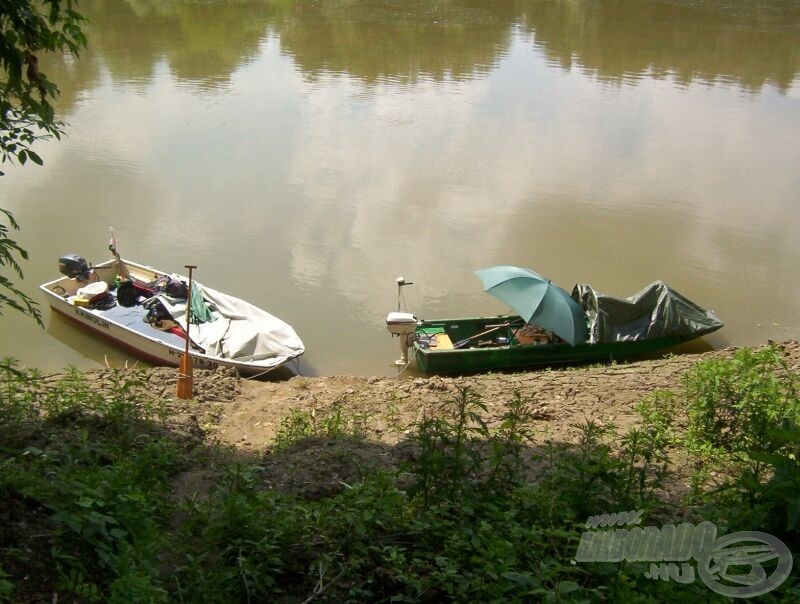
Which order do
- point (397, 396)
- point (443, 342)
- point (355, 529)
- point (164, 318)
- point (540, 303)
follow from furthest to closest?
1. point (164, 318)
2. point (443, 342)
3. point (540, 303)
4. point (397, 396)
5. point (355, 529)

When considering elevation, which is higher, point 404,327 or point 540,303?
point 540,303

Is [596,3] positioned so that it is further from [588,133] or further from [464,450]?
[464,450]

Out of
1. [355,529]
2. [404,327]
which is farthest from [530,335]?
[355,529]

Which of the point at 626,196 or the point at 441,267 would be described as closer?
the point at 441,267

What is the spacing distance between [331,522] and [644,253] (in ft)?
38.5

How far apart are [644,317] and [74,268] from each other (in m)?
8.90

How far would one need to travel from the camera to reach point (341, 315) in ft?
41.2

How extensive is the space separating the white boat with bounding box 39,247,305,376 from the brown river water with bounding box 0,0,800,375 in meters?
0.55

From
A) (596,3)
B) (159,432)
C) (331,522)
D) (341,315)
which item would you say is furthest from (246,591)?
(596,3)

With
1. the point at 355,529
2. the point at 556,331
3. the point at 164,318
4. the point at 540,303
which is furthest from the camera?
the point at 164,318

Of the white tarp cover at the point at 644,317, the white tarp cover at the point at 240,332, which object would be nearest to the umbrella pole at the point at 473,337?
the white tarp cover at the point at 644,317

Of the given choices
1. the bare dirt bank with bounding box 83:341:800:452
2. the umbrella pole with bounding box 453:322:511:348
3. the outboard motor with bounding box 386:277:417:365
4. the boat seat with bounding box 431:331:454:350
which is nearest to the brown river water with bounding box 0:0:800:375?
the outboard motor with bounding box 386:277:417:365

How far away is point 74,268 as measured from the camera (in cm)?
1221

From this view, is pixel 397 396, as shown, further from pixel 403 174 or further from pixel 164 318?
pixel 403 174
